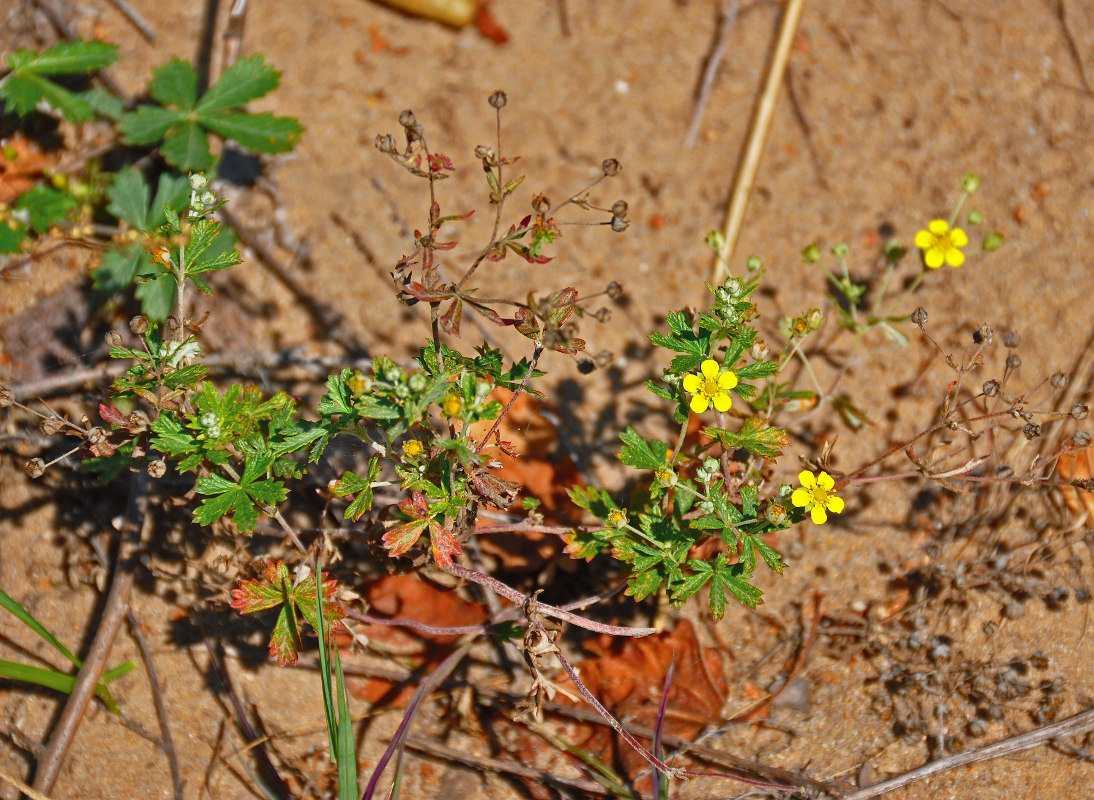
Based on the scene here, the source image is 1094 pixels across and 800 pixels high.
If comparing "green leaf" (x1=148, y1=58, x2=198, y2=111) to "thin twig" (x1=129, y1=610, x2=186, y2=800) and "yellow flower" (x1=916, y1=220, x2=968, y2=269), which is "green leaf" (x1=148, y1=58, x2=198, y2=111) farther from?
"yellow flower" (x1=916, y1=220, x2=968, y2=269)

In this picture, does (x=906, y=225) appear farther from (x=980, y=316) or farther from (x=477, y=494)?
(x=477, y=494)

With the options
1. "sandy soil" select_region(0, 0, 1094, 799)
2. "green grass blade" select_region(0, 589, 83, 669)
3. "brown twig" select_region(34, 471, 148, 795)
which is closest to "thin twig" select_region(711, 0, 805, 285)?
"sandy soil" select_region(0, 0, 1094, 799)

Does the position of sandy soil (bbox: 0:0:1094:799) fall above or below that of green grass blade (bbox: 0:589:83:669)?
above

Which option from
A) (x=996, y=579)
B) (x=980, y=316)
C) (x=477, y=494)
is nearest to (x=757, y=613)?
(x=996, y=579)

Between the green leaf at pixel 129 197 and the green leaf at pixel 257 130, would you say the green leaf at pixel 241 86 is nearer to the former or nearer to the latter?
the green leaf at pixel 257 130

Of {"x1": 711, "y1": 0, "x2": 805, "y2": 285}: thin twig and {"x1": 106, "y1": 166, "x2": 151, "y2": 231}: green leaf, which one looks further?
{"x1": 711, "y1": 0, "x2": 805, "y2": 285}: thin twig
